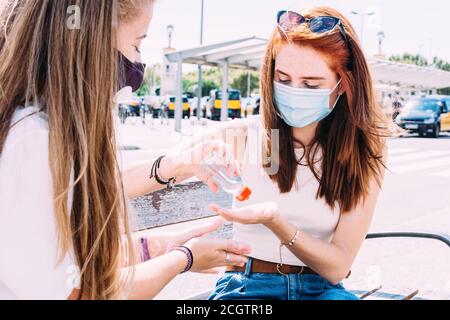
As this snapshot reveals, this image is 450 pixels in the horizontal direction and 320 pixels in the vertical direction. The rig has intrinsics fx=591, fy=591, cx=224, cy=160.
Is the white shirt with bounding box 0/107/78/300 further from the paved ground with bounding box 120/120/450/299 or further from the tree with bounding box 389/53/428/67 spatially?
the tree with bounding box 389/53/428/67

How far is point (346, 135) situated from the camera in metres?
1.84

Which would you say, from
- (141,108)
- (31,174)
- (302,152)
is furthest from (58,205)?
(141,108)

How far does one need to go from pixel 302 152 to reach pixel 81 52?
973 millimetres

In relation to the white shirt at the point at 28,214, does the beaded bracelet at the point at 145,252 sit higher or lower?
lower

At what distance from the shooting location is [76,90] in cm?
104

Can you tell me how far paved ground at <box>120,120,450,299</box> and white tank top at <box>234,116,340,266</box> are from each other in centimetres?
37

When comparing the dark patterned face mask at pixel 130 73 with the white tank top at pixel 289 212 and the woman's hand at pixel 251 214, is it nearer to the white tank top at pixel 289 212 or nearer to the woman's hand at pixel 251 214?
the woman's hand at pixel 251 214

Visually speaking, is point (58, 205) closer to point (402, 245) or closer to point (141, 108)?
point (402, 245)

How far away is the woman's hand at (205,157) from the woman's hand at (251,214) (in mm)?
144

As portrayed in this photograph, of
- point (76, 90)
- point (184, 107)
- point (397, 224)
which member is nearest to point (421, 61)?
point (184, 107)

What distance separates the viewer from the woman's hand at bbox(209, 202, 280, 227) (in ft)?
4.67

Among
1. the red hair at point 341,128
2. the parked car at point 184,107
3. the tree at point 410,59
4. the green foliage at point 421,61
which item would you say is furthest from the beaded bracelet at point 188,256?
the tree at point 410,59

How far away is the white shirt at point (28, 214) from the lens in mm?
938

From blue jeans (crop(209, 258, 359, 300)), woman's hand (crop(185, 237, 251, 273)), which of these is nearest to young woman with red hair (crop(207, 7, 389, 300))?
blue jeans (crop(209, 258, 359, 300))
